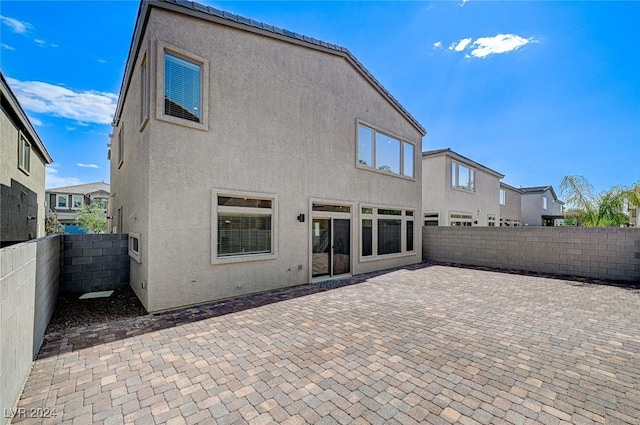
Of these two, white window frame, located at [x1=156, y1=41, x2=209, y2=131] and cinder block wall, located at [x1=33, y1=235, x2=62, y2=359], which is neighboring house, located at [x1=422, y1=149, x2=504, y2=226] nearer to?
white window frame, located at [x1=156, y1=41, x2=209, y2=131]

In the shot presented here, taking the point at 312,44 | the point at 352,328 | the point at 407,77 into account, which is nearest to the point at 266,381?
the point at 352,328

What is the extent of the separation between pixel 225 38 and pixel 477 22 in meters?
10.2

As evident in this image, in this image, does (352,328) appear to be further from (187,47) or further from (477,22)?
(477,22)

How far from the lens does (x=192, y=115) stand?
6.46 metres

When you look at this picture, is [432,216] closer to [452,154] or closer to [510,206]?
[452,154]

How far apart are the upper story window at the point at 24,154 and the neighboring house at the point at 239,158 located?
4758 mm

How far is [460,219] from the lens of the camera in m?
18.3

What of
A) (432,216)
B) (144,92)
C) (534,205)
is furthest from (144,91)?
(534,205)

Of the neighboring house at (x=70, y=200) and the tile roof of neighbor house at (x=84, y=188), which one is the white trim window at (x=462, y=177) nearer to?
the neighboring house at (x=70, y=200)

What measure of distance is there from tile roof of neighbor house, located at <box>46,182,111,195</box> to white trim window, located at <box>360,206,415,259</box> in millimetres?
40219

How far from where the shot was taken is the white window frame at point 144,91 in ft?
20.2

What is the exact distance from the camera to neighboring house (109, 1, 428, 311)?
6062mm

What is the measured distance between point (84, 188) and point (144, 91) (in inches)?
1608

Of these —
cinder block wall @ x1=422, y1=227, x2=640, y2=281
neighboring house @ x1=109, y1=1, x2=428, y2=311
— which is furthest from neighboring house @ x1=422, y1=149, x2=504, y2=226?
neighboring house @ x1=109, y1=1, x2=428, y2=311
